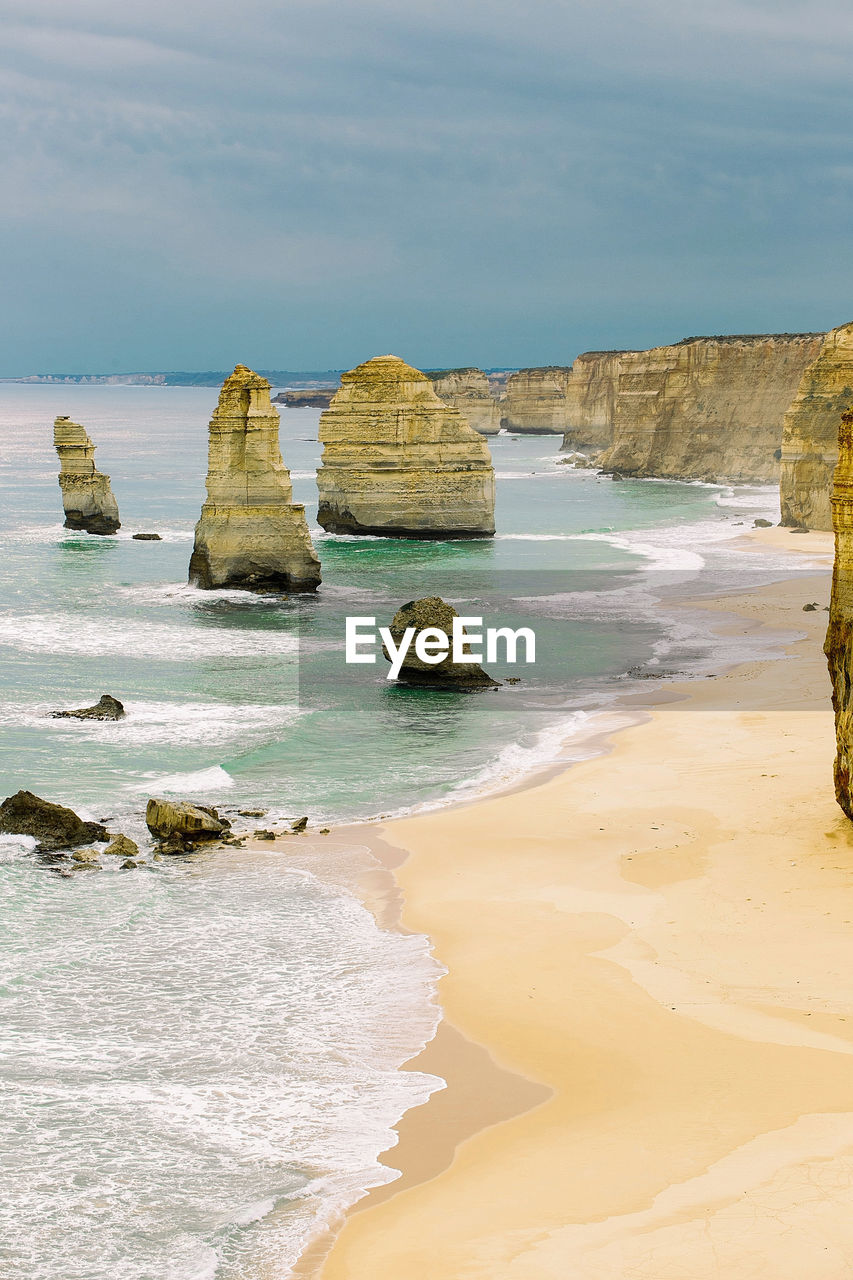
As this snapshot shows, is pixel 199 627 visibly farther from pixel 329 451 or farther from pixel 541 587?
pixel 329 451

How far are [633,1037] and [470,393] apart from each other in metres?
134

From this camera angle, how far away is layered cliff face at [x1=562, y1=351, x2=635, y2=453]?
116 meters

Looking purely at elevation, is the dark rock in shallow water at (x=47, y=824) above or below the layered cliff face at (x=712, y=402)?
below

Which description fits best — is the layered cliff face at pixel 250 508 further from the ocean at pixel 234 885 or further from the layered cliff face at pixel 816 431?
the layered cliff face at pixel 816 431

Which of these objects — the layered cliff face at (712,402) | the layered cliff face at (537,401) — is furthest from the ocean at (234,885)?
the layered cliff face at (537,401)

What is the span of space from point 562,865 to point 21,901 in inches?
223

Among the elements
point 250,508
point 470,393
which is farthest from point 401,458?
point 470,393

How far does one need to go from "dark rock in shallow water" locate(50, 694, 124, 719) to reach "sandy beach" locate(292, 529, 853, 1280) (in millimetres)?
7516

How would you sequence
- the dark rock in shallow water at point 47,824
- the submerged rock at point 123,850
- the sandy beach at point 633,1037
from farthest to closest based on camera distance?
the dark rock in shallow water at point 47,824, the submerged rock at point 123,850, the sandy beach at point 633,1037

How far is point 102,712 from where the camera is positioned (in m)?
22.3

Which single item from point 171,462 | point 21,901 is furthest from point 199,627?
point 171,462

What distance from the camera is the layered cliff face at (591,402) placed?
380 ft

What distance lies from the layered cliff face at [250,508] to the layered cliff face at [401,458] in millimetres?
13889

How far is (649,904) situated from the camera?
12.8 metres
